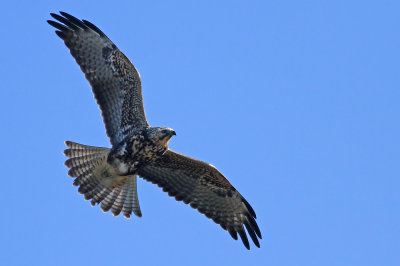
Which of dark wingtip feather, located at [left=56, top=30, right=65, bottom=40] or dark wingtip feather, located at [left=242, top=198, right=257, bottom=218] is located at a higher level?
dark wingtip feather, located at [left=56, top=30, right=65, bottom=40]

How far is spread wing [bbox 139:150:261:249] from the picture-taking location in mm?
14188

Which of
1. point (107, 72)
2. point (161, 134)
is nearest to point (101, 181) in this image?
point (161, 134)

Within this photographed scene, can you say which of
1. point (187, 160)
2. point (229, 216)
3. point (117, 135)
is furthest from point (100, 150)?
point (229, 216)

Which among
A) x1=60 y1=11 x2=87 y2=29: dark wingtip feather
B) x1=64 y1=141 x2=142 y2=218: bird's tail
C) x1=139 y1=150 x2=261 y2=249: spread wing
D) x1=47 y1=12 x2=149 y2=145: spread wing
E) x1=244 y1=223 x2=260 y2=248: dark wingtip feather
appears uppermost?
x1=60 y1=11 x2=87 y2=29: dark wingtip feather

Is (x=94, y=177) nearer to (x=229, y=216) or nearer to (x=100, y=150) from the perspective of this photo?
(x=100, y=150)

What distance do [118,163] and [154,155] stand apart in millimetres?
567

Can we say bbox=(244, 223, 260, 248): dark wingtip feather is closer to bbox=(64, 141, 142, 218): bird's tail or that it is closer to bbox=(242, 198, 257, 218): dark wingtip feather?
bbox=(242, 198, 257, 218): dark wingtip feather

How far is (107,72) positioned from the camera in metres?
13.8

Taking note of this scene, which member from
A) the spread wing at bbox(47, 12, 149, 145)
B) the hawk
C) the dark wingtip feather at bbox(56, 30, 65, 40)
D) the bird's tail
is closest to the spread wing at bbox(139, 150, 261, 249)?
the hawk

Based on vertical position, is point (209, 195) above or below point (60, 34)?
below

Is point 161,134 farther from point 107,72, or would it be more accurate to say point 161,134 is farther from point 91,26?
point 91,26

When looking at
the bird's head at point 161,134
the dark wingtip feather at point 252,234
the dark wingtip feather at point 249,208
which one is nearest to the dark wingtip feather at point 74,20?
the bird's head at point 161,134

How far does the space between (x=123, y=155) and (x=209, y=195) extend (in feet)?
5.33

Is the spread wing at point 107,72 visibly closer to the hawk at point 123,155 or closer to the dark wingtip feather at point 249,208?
the hawk at point 123,155
